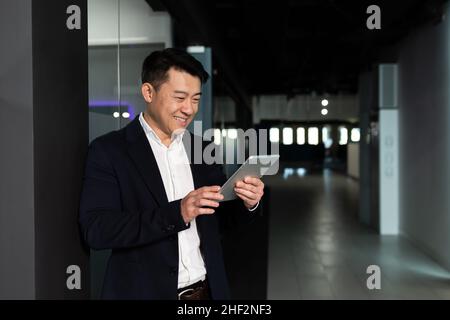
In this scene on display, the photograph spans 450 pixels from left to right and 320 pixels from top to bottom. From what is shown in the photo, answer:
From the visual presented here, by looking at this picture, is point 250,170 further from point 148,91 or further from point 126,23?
point 126,23

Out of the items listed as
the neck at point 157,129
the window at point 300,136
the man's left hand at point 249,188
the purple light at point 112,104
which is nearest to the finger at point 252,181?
the man's left hand at point 249,188

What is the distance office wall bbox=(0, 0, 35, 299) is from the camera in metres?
1.30

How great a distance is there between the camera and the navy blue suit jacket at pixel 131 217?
1.34m

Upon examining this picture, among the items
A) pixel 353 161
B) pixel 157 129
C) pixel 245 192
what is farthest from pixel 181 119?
pixel 353 161

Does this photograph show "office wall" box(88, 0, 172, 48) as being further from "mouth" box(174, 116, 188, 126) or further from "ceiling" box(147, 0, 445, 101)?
"mouth" box(174, 116, 188, 126)

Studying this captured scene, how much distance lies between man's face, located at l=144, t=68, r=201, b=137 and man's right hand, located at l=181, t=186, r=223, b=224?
0.98 feet

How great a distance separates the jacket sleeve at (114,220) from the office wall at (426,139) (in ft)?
15.3

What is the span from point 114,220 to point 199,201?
10.4 inches

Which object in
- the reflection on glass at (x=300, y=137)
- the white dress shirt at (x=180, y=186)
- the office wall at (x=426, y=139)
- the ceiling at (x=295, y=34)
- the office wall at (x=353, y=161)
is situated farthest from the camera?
the office wall at (x=353, y=161)

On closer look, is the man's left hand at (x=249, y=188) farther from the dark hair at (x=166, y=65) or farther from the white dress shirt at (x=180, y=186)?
the dark hair at (x=166, y=65)

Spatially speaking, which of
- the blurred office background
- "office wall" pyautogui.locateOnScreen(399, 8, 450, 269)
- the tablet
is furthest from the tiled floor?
the tablet

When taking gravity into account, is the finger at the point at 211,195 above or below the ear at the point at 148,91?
below

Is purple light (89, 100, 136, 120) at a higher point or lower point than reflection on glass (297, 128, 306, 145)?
higher
